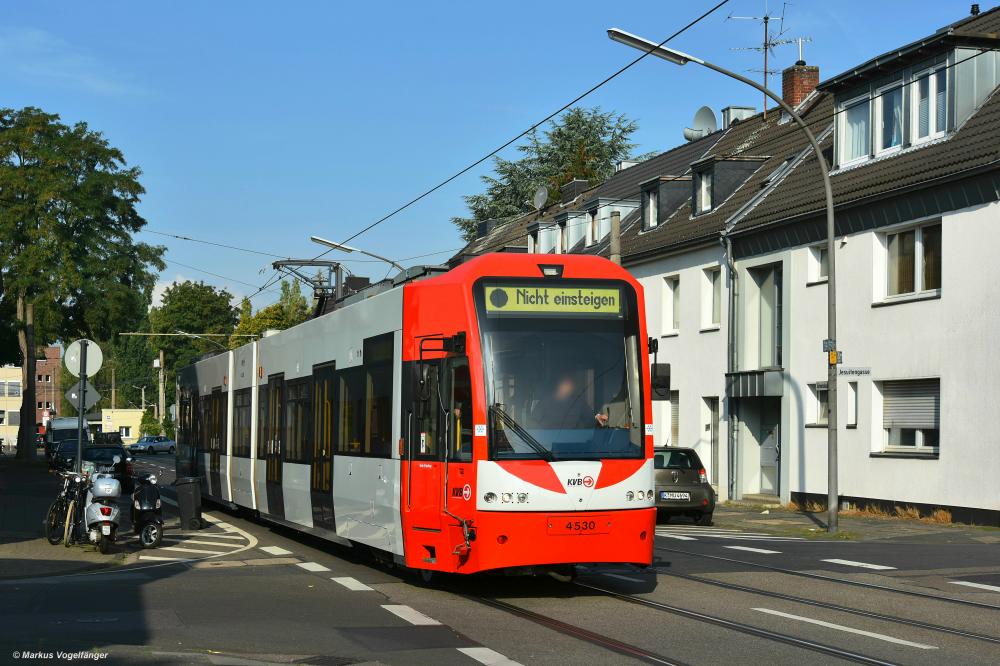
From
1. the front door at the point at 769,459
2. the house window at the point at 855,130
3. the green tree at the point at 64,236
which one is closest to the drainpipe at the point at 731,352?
the front door at the point at 769,459

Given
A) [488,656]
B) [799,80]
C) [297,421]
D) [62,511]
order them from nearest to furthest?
1. [488,656]
2. [297,421]
3. [62,511]
4. [799,80]

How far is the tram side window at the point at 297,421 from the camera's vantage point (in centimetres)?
1795

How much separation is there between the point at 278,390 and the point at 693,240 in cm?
1708

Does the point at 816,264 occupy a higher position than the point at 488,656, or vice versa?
the point at 816,264

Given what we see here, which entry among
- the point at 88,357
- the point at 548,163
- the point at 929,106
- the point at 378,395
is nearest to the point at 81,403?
the point at 88,357

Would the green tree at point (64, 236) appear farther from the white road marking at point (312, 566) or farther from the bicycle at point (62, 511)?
the white road marking at point (312, 566)

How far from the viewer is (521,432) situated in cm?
1205

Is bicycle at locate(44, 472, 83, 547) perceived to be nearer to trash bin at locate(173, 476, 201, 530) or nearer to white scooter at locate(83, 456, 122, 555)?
white scooter at locate(83, 456, 122, 555)

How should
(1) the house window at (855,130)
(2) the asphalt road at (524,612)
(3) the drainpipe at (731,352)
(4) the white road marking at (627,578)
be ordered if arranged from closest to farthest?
(2) the asphalt road at (524,612), (4) the white road marking at (627,578), (1) the house window at (855,130), (3) the drainpipe at (731,352)

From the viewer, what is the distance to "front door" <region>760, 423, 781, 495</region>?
103 feet

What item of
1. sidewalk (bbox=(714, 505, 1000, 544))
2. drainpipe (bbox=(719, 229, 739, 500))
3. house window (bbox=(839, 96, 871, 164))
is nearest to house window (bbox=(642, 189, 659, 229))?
drainpipe (bbox=(719, 229, 739, 500))

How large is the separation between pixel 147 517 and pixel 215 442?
734cm

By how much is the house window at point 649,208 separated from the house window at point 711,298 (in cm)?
491

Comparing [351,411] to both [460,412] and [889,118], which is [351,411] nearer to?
[460,412]
